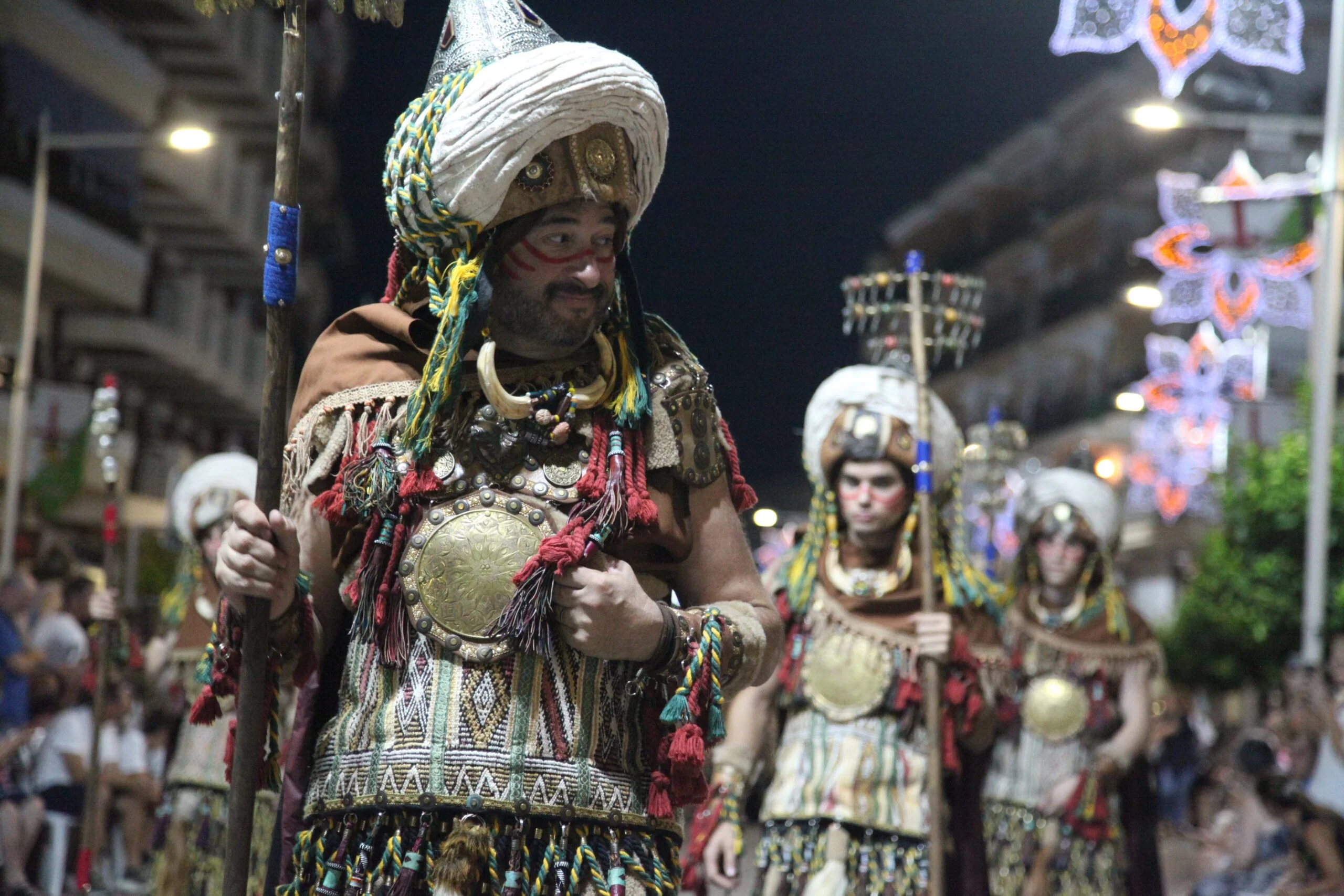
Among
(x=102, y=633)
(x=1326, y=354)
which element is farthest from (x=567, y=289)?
(x=1326, y=354)

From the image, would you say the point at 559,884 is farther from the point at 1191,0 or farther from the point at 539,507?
the point at 1191,0

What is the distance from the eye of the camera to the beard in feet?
13.7

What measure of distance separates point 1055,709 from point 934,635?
9.98 ft

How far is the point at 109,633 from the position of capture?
9.18 m

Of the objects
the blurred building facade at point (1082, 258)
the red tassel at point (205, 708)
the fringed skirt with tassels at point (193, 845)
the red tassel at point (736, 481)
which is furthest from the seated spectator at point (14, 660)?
the blurred building facade at point (1082, 258)

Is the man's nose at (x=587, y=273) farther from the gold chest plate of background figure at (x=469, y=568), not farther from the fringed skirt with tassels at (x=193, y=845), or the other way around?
the fringed skirt with tassels at (x=193, y=845)

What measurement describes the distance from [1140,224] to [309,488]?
55.9m

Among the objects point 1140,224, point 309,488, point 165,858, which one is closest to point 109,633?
point 165,858

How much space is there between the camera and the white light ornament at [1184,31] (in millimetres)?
8586

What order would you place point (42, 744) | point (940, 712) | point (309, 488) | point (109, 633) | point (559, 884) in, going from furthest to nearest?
point (42, 744)
point (109, 633)
point (940, 712)
point (309, 488)
point (559, 884)

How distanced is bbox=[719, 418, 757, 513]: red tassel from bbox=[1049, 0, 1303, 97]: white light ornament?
14.2ft

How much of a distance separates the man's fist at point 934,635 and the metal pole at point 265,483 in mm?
3523

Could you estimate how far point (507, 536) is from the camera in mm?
4051

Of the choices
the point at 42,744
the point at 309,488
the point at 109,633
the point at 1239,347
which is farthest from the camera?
the point at 1239,347
